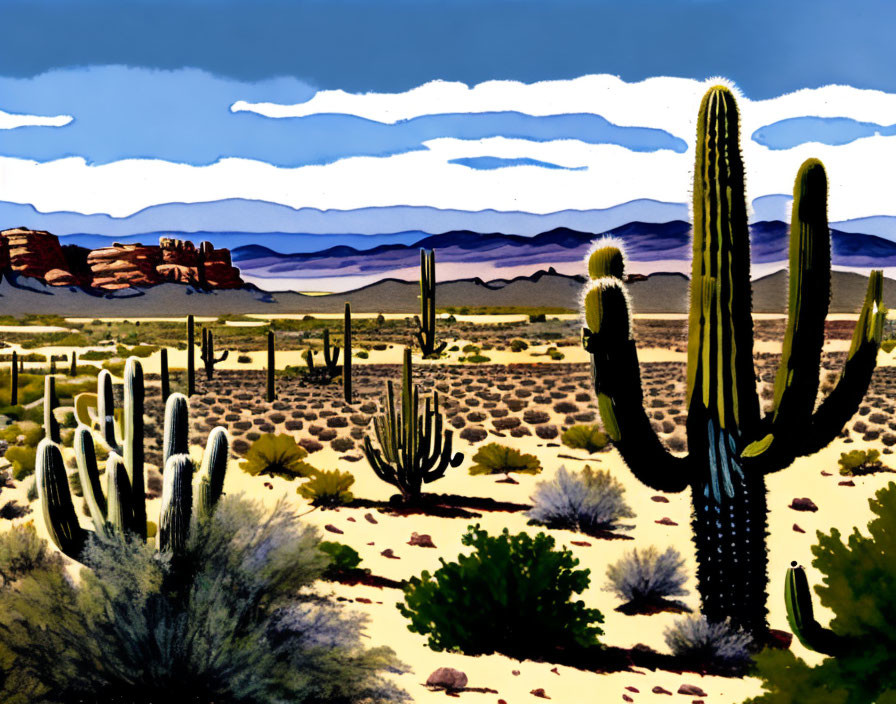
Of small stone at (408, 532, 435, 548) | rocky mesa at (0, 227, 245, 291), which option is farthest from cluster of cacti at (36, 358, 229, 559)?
rocky mesa at (0, 227, 245, 291)

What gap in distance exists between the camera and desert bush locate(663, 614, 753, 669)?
777cm

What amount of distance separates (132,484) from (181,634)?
5.12 feet

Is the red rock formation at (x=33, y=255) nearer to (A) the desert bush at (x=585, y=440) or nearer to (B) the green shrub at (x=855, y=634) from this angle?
(A) the desert bush at (x=585, y=440)

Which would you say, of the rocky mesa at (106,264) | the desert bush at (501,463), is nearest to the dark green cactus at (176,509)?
the desert bush at (501,463)

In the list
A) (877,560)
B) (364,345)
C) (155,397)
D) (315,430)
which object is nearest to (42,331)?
(364,345)

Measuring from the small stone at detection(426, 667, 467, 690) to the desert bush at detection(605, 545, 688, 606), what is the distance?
3.02 m

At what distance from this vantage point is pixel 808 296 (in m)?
7.97

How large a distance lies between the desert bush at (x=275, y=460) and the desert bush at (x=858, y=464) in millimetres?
10474

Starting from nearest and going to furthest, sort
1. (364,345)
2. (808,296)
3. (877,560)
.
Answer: (877,560) → (808,296) → (364,345)

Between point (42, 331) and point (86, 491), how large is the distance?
8875 centimetres

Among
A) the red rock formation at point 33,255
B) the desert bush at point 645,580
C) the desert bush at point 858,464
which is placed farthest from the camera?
the red rock formation at point 33,255

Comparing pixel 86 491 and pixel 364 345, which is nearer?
pixel 86 491

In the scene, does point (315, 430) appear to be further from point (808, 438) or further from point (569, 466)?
point (808, 438)

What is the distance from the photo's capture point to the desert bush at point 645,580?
31.3 ft
